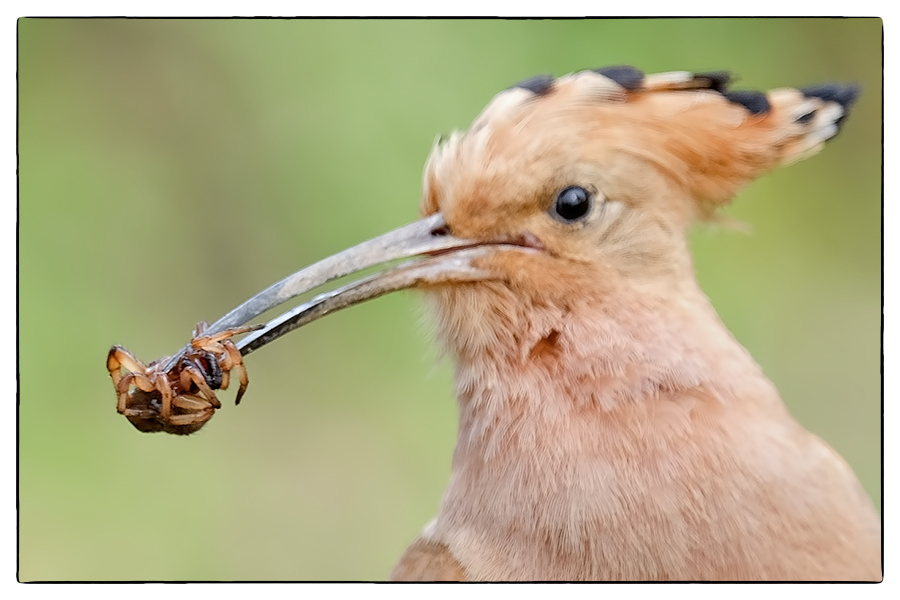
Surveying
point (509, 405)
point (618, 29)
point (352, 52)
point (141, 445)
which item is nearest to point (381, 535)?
point (141, 445)

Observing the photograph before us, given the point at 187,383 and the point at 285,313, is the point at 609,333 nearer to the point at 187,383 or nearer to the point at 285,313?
the point at 285,313

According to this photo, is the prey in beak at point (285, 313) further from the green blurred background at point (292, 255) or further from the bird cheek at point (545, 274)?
the green blurred background at point (292, 255)

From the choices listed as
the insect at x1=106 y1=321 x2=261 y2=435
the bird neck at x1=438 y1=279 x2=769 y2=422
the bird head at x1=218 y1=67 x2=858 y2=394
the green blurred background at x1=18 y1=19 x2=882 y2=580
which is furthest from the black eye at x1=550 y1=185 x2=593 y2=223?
the insect at x1=106 y1=321 x2=261 y2=435

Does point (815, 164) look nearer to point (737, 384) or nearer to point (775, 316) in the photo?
point (775, 316)

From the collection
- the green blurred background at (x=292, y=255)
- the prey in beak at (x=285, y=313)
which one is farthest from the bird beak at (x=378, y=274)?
the green blurred background at (x=292, y=255)

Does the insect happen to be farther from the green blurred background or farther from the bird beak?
the green blurred background

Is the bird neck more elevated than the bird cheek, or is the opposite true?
the bird cheek
